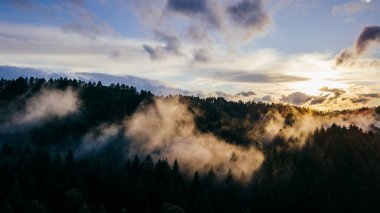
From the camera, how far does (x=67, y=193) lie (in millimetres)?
191500

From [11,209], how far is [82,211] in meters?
26.9

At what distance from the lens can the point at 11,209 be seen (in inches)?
6427

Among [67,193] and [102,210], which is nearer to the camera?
[102,210]

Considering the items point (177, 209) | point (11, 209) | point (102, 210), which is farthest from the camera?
point (177, 209)

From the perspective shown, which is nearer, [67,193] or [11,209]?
[11,209]

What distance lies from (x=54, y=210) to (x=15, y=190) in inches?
1065

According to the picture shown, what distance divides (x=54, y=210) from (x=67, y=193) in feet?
33.2

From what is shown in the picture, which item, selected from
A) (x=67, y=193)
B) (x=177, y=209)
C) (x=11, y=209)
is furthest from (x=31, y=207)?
(x=177, y=209)

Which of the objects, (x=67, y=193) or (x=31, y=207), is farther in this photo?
(x=67, y=193)

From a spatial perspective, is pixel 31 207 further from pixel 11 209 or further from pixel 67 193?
pixel 67 193

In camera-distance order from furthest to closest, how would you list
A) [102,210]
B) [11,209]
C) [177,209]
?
1. [177,209]
2. [102,210]
3. [11,209]

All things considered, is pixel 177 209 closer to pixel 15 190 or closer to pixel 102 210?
pixel 102 210

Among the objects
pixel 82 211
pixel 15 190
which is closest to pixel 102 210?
pixel 82 211

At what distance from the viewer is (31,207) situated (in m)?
171
